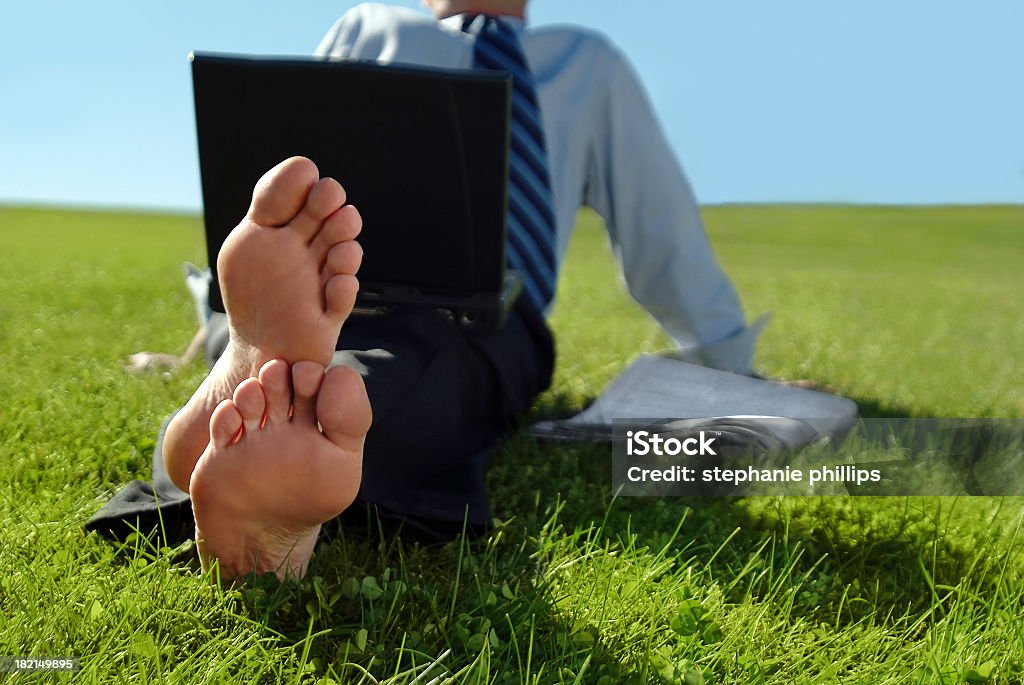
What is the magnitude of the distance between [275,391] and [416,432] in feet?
1.62

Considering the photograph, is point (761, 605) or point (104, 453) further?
point (104, 453)

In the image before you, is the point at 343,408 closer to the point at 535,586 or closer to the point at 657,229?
the point at 535,586

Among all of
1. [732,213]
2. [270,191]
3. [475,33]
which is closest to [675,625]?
[270,191]

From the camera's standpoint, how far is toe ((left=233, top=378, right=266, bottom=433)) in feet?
4.55

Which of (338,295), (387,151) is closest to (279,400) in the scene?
(338,295)

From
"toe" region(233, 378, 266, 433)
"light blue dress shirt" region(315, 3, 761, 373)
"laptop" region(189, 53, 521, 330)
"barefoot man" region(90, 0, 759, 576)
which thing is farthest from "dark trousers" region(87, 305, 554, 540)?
"light blue dress shirt" region(315, 3, 761, 373)

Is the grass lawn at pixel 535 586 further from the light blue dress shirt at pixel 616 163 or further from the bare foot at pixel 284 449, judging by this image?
the light blue dress shirt at pixel 616 163

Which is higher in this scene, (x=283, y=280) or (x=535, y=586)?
(x=283, y=280)

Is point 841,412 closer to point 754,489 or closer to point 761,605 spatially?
point 754,489

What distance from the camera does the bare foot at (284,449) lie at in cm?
139

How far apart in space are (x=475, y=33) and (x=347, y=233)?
136 cm

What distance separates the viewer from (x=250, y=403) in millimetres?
1389

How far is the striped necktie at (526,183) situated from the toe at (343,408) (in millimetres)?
1144

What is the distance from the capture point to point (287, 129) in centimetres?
196
